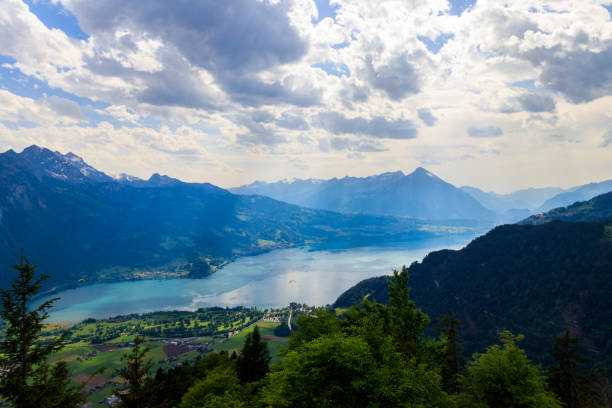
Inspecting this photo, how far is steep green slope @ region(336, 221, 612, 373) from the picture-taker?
10369 centimetres

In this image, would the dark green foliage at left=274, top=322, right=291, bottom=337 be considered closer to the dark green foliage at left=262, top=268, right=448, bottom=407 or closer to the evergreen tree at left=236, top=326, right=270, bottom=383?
the evergreen tree at left=236, top=326, right=270, bottom=383

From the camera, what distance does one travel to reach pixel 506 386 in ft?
70.5

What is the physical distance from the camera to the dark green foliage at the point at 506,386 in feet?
67.8

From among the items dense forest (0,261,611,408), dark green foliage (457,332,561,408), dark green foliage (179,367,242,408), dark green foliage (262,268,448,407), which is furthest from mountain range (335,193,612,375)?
dark green foliage (262,268,448,407)

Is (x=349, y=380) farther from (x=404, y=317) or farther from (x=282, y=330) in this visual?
(x=282, y=330)

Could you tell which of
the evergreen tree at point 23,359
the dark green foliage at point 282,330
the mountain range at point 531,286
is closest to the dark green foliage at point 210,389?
the evergreen tree at point 23,359

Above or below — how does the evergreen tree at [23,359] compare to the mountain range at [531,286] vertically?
above

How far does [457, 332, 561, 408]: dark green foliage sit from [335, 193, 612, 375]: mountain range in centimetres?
8370

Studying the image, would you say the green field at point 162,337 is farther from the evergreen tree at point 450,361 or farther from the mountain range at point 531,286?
the evergreen tree at point 450,361

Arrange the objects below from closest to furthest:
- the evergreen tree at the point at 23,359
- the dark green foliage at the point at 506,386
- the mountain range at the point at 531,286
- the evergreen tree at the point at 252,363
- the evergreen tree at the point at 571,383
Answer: the evergreen tree at the point at 23,359 → the dark green foliage at the point at 506,386 → the evergreen tree at the point at 571,383 → the evergreen tree at the point at 252,363 → the mountain range at the point at 531,286

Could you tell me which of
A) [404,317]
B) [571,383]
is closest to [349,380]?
[404,317]

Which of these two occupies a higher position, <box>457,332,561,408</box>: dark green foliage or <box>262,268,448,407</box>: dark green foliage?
<box>262,268,448,407</box>: dark green foliage

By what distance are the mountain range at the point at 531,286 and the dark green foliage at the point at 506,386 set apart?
83.7m

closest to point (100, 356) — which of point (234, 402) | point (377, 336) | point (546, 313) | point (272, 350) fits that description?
point (272, 350)
